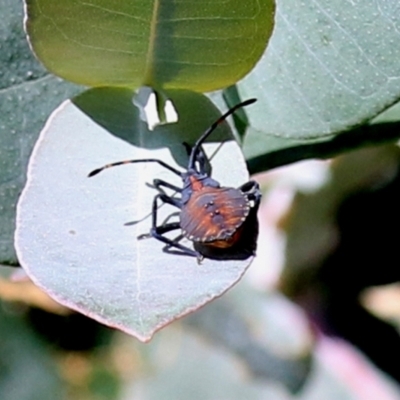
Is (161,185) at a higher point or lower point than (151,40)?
lower

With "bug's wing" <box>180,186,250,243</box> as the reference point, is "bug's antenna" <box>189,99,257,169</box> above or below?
above

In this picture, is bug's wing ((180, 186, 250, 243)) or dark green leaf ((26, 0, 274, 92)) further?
bug's wing ((180, 186, 250, 243))

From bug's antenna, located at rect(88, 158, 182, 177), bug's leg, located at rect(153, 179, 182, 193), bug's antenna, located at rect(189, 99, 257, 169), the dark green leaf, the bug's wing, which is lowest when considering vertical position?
the bug's wing

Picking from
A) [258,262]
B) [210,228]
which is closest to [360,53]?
[210,228]

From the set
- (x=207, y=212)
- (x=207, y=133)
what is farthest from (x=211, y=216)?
(x=207, y=133)

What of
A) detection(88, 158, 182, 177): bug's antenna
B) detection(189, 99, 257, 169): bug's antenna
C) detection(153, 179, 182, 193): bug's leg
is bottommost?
detection(153, 179, 182, 193): bug's leg

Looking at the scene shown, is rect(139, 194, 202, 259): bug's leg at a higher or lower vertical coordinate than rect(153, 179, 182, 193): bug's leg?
lower

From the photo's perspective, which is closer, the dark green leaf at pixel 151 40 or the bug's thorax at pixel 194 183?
the dark green leaf at pixel 151 40

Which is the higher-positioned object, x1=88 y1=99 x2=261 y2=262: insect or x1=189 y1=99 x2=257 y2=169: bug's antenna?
x1=189 y1=99 x2=257 y2=169: bug's antenna

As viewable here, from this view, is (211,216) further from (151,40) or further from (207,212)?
(151,40)
